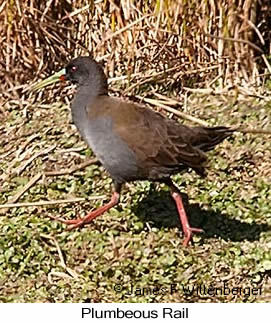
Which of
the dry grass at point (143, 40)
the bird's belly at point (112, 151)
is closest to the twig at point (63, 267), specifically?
the bird's belly at point (112, 151)

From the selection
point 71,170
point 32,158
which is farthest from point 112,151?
point 32,158

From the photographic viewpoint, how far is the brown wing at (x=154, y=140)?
5312 mm

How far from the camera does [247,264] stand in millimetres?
5258

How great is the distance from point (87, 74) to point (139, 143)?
702mm

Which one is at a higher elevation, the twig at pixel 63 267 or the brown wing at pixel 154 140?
the brown wing at pixel 154 140

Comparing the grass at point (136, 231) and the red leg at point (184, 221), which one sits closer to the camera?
the grass at point (136, 231)

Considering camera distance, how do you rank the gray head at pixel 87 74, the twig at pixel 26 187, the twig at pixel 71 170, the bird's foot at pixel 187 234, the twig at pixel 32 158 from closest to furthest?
1. the bird's foot at pixel 187 234
2. the gray head at pixel 87 74
3. the twig at pixel 26 187
4. the twig at pixel 71 170
5. the twig at pixel 32 158

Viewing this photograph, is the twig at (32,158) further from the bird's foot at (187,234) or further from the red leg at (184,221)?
the bird's foot at (187,234)

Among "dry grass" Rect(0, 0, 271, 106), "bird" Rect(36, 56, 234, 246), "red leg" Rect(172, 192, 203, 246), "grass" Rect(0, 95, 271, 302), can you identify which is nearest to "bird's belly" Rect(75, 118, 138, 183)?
"bird" Rect(36, 56, 234, 246)

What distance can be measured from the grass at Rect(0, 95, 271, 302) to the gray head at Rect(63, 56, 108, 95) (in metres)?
0.69

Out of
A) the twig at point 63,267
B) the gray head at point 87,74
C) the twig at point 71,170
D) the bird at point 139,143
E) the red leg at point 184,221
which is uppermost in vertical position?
the gray head at point 87,74

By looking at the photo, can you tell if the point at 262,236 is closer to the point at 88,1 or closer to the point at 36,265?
the point at 36,265

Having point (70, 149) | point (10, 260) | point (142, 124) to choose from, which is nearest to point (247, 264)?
point (142, 124)

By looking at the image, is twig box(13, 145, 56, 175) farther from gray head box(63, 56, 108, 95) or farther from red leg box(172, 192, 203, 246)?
red leg box(172, 192, 203, 246)
